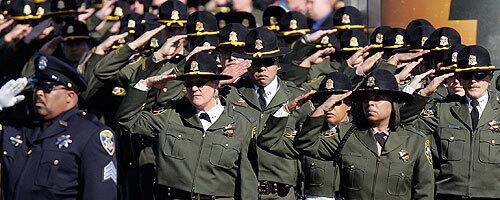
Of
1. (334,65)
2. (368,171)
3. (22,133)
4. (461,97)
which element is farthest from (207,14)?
(22,133)

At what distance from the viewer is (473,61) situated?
14.0 metres

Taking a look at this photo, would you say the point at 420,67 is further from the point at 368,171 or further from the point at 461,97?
the point at 368,171

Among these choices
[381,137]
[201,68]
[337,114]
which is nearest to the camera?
[381,137]

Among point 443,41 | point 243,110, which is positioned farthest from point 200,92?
point 443,41

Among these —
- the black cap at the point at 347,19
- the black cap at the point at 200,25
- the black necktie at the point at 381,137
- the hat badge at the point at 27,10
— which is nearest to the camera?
the black necktie at the point at 381,137

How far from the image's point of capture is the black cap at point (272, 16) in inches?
705

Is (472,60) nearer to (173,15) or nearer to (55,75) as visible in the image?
(173,15)

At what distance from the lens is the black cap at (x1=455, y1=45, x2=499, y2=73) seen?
1400cm

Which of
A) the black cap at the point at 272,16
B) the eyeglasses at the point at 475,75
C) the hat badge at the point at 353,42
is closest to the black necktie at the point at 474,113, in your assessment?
the eyeglasses at the point at 475,75

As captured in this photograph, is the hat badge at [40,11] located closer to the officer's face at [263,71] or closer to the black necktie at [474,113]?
the officer's face at [263,71]

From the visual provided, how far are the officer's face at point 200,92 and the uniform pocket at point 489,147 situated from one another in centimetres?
270

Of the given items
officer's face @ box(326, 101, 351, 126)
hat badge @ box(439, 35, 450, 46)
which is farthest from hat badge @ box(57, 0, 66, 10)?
officer's face @ box(326, 101, 351, 126)

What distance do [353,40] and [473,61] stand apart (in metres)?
2.96

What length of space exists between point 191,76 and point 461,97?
291 centimetres
